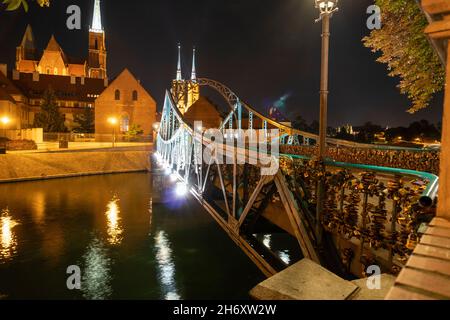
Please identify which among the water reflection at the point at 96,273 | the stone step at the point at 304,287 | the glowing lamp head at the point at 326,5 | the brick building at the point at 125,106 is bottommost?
the water reflection at the point at 96,273

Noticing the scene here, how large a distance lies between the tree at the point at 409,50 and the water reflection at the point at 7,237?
15.7 meters

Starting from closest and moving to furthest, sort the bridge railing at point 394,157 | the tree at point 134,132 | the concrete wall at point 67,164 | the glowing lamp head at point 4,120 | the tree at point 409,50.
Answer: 1. the tree at point 409,50
2. the bridge railing at point 394,157
3. the concrete wall at point 67,164
4. the glowing lamp head at point 4,120
5. the tree at point 134,132

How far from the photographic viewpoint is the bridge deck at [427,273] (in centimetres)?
219

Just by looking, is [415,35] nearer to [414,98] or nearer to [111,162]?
[414,98]

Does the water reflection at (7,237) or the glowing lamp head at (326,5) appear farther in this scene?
the water reflection at (7,237)

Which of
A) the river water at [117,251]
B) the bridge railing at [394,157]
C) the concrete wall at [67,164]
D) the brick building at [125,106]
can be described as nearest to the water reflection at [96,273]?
the river water at [117,251]

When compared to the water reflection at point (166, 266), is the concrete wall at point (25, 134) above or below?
above

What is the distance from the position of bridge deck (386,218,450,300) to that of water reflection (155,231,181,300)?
8.43 metres

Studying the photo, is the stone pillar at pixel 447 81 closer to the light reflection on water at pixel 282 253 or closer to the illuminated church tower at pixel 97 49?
the light reflection on water at pixel 282 253

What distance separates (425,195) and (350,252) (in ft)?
4.97

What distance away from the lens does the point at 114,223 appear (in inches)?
718

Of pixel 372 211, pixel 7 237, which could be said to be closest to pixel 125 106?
pixel 7 237

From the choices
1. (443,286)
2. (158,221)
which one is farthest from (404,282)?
(158,221)

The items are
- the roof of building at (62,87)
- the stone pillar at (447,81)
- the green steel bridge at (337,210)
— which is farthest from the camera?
the roof of building at (62,87)
